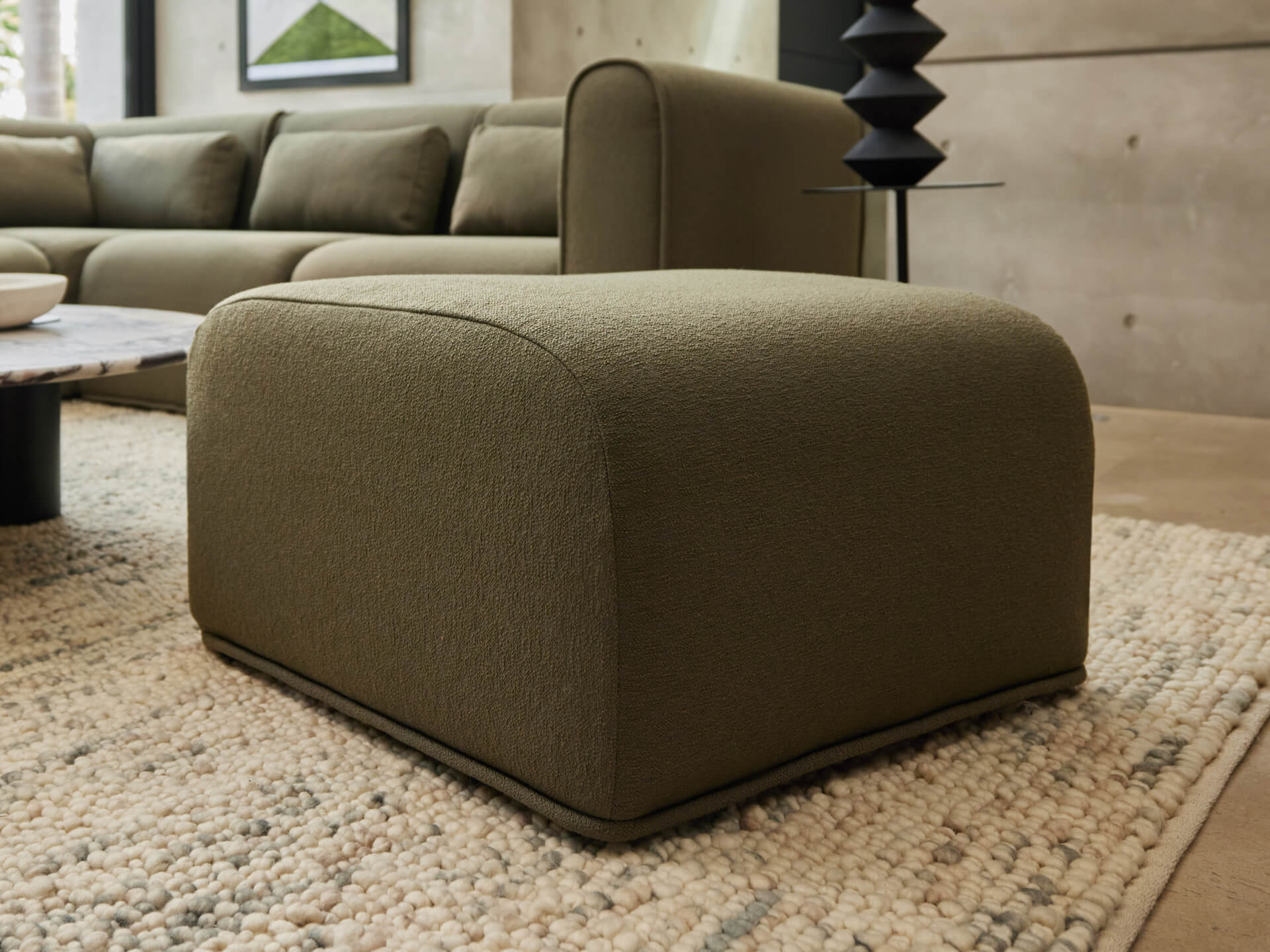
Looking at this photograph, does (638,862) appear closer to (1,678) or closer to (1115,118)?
(1,678)

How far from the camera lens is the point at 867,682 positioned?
3.56 feet

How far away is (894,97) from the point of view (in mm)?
2424

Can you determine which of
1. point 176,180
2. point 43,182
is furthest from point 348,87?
point 43,182

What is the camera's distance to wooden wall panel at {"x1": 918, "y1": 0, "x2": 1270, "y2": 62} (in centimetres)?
328

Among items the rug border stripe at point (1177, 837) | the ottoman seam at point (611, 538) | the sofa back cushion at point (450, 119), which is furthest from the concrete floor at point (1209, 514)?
the sofa back cushion at point (450, 119)

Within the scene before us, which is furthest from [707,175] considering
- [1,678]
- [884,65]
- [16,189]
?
Answer: [16,189]

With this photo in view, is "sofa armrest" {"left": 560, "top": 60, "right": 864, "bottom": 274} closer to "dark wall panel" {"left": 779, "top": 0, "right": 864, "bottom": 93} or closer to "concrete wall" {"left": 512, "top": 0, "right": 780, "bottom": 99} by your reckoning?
"concrete wall" {"left": 512, "top": 0, "right": 780, "bottom": 99}

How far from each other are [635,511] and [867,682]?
0.31m

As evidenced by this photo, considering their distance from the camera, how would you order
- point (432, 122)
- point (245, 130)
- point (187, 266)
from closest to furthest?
point (187, 266), point (432, 122), point (245, 130)

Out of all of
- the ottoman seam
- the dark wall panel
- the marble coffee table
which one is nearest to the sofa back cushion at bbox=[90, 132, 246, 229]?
the marble coffee table

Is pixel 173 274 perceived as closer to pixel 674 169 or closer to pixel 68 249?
pixel 68 249

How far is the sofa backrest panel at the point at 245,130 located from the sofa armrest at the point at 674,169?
2483 mm

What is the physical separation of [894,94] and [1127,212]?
1378 millimetres

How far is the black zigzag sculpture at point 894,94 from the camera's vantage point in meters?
2.38
